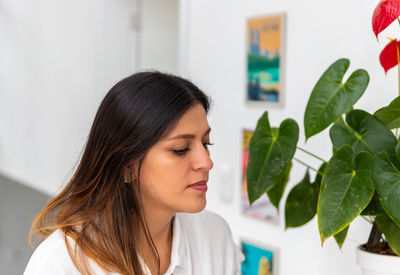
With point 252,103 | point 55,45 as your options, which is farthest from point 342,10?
point 55,45

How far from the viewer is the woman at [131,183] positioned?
1.23 metres

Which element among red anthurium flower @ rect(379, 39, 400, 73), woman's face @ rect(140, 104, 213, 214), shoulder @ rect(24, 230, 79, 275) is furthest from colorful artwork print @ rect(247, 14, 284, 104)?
shoulder @ rect(24, 230, 79, 275)

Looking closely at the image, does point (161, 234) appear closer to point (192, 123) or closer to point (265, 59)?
point (192, 123)

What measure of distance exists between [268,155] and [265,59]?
725 mm

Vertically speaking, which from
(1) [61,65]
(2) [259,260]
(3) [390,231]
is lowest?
(2) [259,260]

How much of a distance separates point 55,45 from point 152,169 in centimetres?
269

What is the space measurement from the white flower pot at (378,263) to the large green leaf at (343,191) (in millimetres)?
184

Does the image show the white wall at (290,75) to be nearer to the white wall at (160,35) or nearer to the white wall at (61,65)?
the white wall at (61,65)

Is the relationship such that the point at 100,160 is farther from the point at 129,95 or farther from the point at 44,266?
the point at 44,266

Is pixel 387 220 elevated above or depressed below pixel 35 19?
below

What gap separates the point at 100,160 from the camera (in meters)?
1.29

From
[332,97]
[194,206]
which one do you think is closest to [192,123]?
[194,206]

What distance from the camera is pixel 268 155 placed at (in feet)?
4.46

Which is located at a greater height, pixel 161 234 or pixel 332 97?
pixel 332 97
